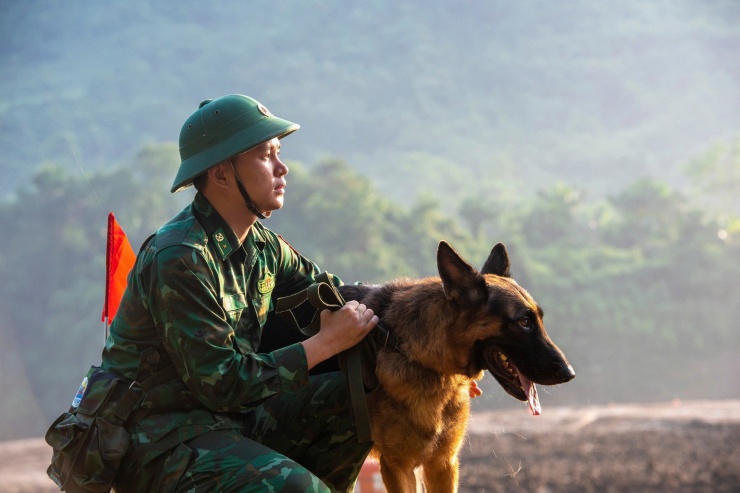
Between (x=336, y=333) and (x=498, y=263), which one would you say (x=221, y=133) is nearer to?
(x=336, y=333)

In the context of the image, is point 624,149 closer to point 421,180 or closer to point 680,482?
point 421,180

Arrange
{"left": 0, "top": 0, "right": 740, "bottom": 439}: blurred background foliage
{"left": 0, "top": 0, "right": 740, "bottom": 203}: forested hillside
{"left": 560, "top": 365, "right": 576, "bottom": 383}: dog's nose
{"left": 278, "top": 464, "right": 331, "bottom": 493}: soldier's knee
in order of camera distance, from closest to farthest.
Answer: {"left": 278, "top": 464, "right": 331, "bottom": 493}: soldier's knee
{"left": 560, "top": 365, "right": 576, "bottom": 383}: dog's nose
{"left": 0, "top": 0, "right": 740, "bottom": 439}: blurred background foliage
{"left": 0, "top": 0, "right": 740, "bottom": 203}: forested hillside

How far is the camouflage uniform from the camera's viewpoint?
10.2 ft

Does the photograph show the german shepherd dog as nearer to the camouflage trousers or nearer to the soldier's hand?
the camouflage trousers

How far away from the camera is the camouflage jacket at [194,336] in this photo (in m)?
3.13

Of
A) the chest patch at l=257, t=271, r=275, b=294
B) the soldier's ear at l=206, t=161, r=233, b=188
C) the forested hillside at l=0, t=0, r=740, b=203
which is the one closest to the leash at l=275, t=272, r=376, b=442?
the chest patch at l=257, t=271, r=275, b=294

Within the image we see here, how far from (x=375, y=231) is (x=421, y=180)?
120ft

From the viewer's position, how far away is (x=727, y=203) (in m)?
46.5

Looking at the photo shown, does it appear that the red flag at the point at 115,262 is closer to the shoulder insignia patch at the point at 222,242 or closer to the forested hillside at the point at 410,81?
the shoulder insignia patch at the point at 222,242

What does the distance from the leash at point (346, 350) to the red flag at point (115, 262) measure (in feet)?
4.68

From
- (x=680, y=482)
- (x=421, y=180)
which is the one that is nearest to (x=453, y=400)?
(x=680, y=482)

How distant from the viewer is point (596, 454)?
14164 mm

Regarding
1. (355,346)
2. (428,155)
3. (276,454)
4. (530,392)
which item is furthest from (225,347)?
(428,155)

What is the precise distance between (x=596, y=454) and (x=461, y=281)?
37.4 feet
